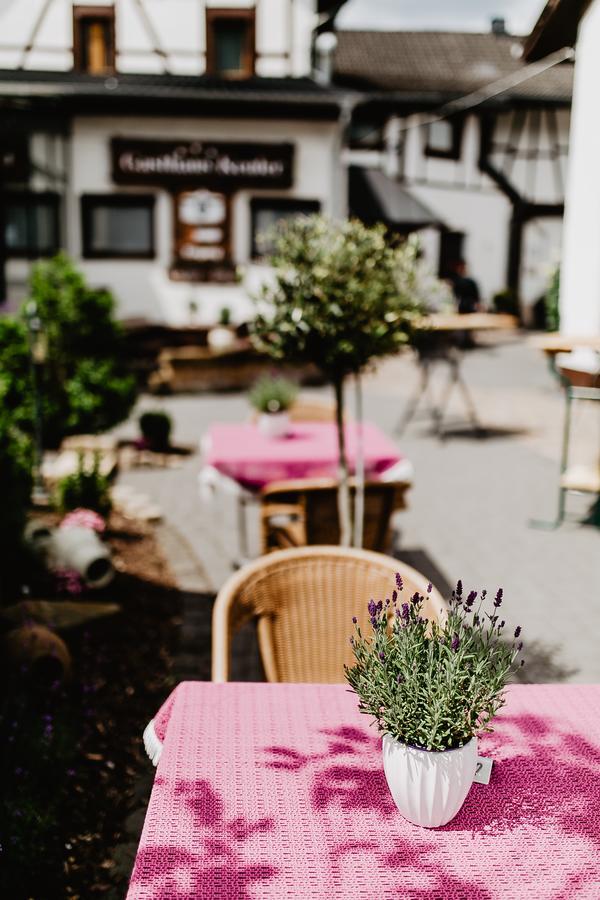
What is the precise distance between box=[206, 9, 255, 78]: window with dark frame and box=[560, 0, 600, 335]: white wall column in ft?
30.5

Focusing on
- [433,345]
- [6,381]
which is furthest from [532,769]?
[433,345]

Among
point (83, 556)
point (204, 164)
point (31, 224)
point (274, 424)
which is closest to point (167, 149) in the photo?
point (204, 164)

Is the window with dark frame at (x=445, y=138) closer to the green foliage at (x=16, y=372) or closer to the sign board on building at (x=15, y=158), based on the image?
the sign board on building at (x=15, y=158)

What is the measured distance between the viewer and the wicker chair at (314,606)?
12.6ft

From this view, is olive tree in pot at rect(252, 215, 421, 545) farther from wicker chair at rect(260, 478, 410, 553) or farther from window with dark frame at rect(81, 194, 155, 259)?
window with dark frame at rect(81, 194, 155, 259)

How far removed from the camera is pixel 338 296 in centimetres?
486

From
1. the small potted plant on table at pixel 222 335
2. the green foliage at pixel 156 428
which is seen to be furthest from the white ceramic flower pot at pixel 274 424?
the small potted plant on table at pixel 222 335

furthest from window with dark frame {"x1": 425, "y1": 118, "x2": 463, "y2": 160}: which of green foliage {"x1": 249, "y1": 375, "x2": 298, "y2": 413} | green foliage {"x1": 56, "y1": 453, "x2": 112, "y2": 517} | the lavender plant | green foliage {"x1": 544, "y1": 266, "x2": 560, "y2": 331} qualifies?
the lavender plant

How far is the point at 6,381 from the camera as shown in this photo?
30.2ft

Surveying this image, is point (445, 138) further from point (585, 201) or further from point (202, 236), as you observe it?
point (585, 201)

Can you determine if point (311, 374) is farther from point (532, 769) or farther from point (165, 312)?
point (532, 769)

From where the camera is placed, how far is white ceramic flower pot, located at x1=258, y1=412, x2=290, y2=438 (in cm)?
689

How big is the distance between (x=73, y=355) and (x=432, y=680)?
27.9 feet

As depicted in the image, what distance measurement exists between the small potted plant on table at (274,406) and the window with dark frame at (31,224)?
38.2ft
